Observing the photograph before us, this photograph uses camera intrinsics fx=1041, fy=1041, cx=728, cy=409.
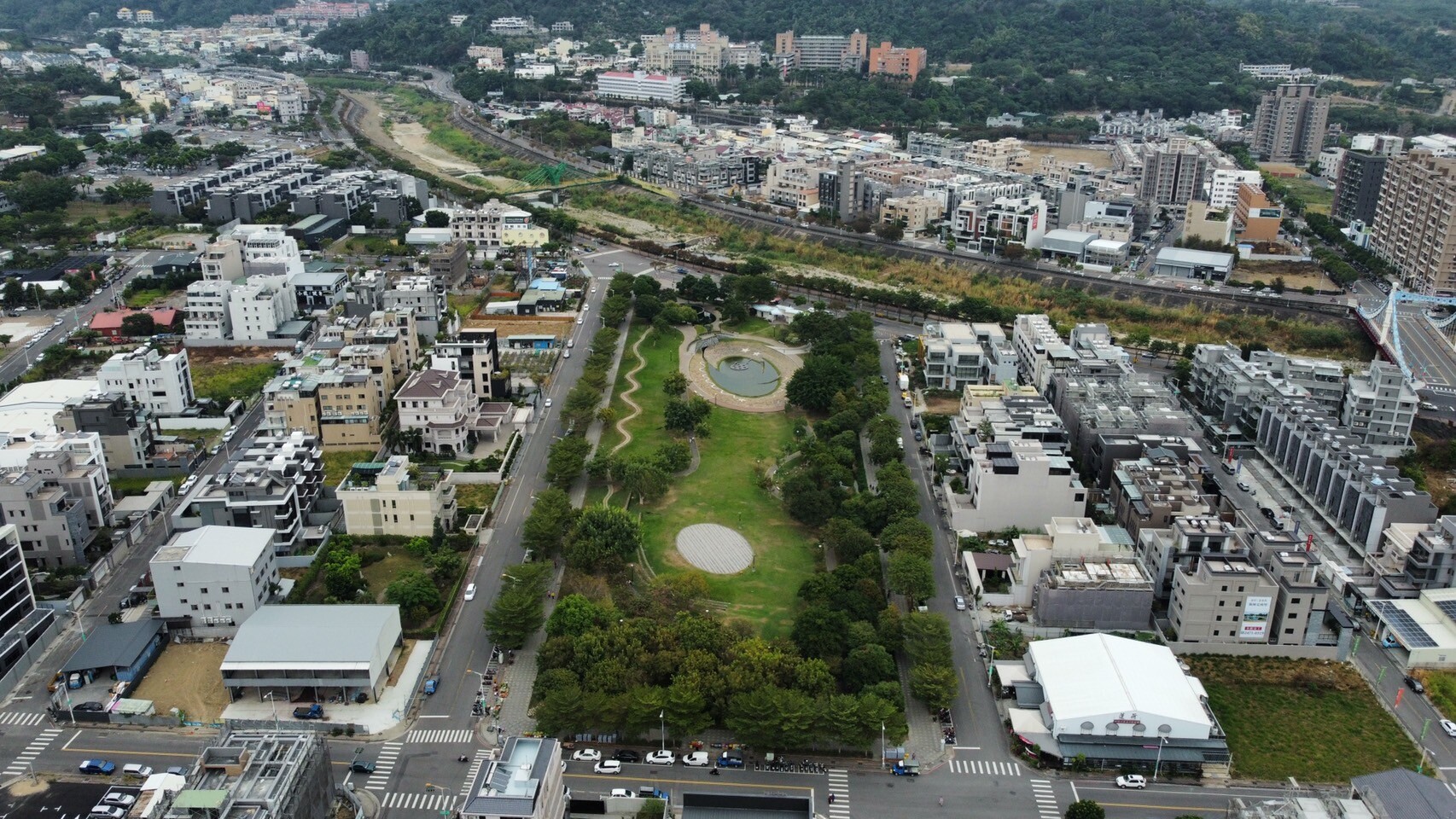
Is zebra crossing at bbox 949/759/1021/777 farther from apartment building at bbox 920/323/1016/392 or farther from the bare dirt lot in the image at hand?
apartment building at bbox 920/323/1016/392

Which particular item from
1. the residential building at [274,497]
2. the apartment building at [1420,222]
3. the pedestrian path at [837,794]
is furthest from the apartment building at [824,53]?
the pedestrian path at [837,794]

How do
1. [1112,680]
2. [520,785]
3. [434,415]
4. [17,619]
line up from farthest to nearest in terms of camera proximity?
[434,415]
[17,619]
[1112,680]
[520,785]

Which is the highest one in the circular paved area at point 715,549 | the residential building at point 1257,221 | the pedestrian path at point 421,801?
the residential building at point 1257,221

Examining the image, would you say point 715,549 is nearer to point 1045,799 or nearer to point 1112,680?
point 1112,680

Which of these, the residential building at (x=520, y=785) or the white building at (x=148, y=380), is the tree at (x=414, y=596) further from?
the white building at (x=148, y=380)

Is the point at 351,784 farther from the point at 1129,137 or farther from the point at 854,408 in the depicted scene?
the point at 1129,137

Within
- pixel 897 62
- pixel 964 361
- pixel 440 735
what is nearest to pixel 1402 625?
pixel 964 361

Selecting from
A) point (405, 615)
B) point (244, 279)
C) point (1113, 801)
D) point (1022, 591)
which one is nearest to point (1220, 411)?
point (1022, 591)
